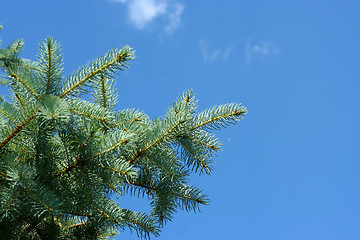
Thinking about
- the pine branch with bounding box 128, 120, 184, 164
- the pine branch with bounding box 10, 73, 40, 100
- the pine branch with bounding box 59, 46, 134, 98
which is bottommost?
the pine branch with bounding box 10, 73, 40, 100

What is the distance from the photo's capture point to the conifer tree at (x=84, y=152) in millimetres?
1433

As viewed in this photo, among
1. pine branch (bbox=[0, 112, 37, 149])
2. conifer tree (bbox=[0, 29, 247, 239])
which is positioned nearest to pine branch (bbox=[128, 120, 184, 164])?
conifer tree (bbox=[0, 29, 247, 239])

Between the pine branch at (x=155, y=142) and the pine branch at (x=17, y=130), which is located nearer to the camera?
the pine branch at (x=17, y=130)

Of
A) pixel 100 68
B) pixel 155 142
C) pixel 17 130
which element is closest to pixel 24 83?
pixel 17 130

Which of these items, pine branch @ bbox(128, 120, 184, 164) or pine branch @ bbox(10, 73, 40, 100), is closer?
pine branch @ bbox(10, 73, 40, 100)

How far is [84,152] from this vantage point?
4.91 feet

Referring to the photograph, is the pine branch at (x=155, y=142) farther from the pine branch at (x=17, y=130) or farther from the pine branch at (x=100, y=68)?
the pine branch at (x=17, y=130)

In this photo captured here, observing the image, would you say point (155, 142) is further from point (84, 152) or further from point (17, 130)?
point (17, 130)

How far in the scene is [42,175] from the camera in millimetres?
1550

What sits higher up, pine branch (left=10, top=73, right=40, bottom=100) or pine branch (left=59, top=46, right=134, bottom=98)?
pine branch (left=59, top=46, right=134, bottom=98)

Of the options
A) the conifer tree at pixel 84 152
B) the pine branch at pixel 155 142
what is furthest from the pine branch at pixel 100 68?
the pine branch at pixel 155 142

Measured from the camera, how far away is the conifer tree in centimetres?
143

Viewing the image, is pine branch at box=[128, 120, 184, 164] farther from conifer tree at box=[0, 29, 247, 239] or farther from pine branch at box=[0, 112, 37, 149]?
pine branch at box=[0, 112, 37, 149]

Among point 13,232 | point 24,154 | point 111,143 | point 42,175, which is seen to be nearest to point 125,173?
point 111,143
